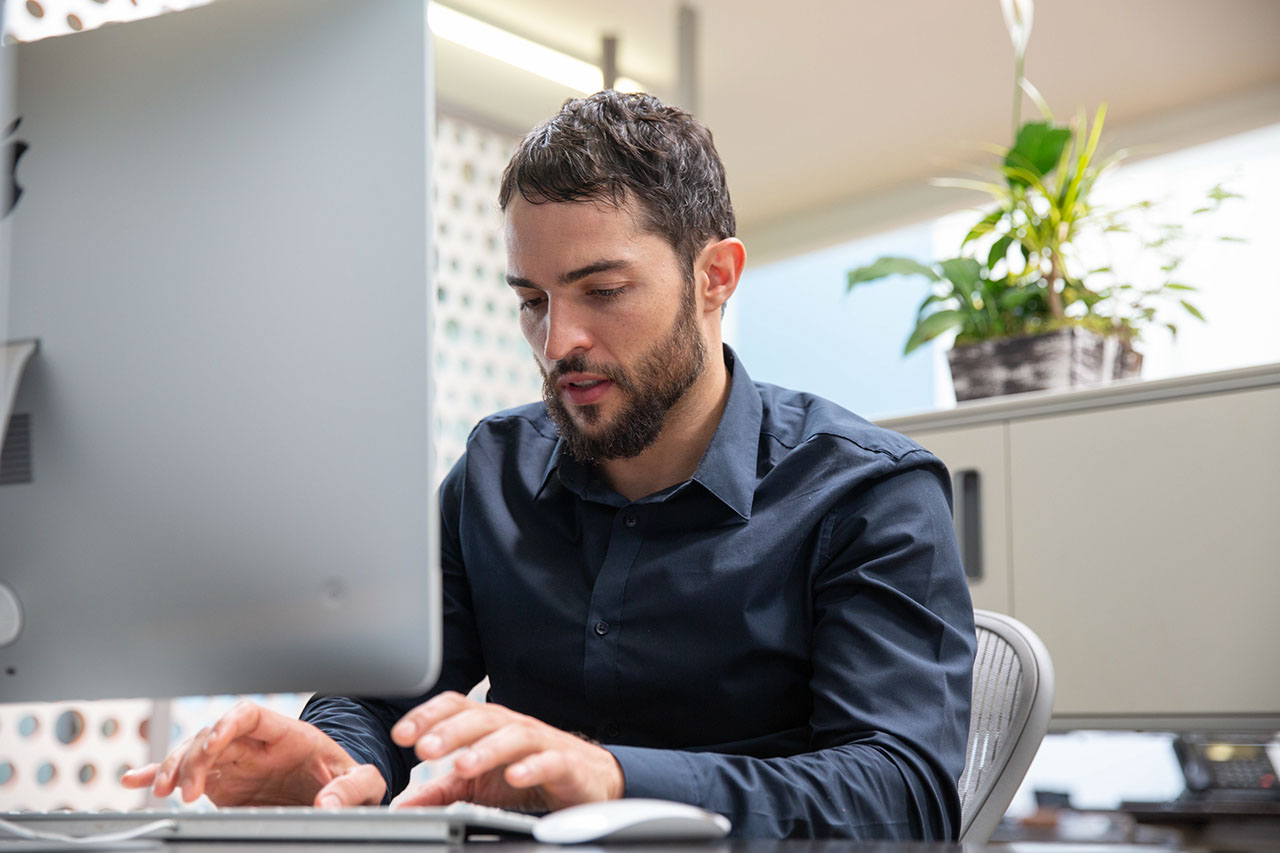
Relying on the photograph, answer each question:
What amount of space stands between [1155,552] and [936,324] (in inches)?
24.4

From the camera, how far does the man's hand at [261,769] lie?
88 centimetres

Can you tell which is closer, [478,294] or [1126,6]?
[1126,6]

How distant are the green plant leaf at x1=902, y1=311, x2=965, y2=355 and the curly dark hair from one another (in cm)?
118

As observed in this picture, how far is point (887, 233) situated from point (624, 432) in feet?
11.5

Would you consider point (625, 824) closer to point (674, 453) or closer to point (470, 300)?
point (674, 453)

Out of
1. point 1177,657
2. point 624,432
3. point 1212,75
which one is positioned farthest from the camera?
point 1212,75

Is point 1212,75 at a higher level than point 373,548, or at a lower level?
higher

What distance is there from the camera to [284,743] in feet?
3.13

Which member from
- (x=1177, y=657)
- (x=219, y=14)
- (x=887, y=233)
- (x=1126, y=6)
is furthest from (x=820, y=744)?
(x=887, y=233)

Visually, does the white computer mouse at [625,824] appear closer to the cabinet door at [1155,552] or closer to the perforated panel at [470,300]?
the cabinet door at [1155,552]

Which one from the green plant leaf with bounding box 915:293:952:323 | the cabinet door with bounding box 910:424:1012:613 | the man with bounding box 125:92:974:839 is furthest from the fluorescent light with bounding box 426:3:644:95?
the man with bounding box 125:92:974:839

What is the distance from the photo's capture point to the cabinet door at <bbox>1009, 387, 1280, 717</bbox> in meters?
2.18

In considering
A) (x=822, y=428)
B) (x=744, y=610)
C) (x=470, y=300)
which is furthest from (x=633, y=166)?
(x=470, y=300)

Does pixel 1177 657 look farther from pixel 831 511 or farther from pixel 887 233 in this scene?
pixel 887 233
